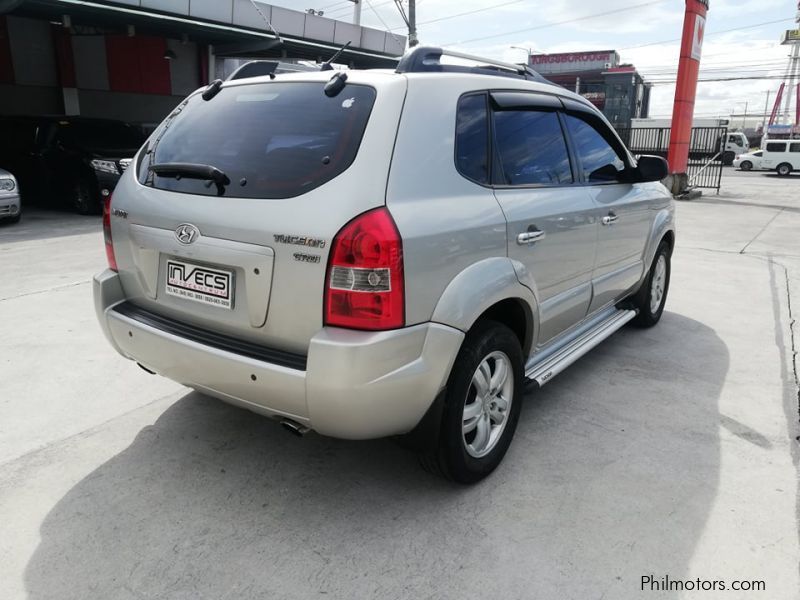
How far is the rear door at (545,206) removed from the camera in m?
2.82

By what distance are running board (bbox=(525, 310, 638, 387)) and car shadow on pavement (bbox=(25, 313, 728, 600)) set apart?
340 millimetres

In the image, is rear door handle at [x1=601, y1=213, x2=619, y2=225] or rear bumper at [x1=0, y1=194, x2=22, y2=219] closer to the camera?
rear door handle at [x1=601, y1=213, x2=619, y2=225]

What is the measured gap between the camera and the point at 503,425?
2887 millimetres

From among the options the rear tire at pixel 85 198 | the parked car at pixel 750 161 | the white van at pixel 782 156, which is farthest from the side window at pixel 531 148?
the parked car at pixel 750 161

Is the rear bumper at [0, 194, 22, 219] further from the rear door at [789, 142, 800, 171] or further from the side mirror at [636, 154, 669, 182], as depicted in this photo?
the rear door at [789, 142, 800, 171]

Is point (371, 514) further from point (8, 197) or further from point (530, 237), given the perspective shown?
point (8, 197)

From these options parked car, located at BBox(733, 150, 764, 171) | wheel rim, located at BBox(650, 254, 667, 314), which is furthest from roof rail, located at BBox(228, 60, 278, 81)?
parked car, located at BBox(733, 150, 764, 171)

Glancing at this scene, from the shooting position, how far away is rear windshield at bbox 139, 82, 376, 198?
2.31 metres

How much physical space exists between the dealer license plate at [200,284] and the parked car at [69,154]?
851 cm

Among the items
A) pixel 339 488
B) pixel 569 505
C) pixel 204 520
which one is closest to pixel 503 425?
pixel 569 505

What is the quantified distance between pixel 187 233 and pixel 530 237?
1.51 m

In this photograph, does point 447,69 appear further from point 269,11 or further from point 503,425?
point 269,11

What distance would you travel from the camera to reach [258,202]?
7.63 feet

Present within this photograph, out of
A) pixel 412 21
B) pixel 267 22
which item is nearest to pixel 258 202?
pixel 267 22
